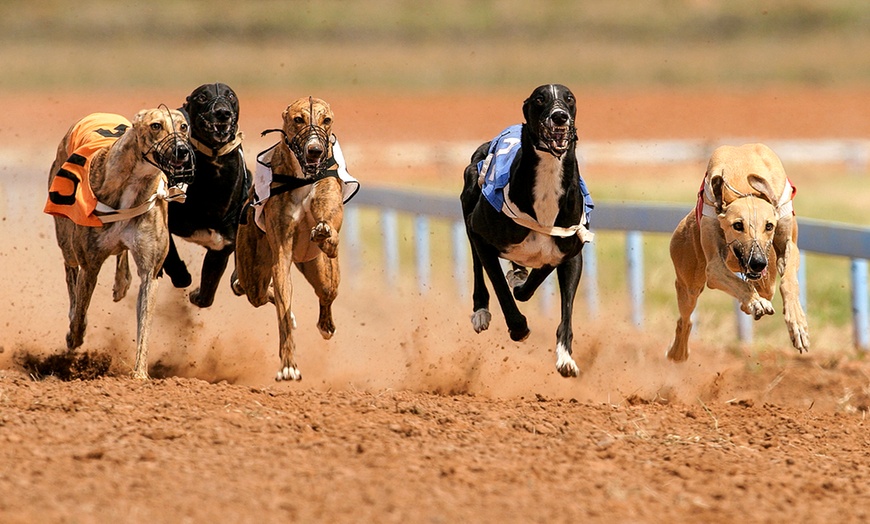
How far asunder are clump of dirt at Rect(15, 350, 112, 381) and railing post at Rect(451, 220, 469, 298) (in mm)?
3385

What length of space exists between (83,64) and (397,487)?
115 feet

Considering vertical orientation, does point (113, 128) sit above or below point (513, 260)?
above

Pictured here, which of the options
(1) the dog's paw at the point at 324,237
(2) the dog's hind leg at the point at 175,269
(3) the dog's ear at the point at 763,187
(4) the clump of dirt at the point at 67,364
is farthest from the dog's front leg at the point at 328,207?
(3) the dog's ear at the point at 763,187

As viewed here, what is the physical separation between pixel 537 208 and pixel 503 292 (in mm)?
533

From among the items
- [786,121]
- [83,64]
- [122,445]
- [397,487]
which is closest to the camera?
[397,487]

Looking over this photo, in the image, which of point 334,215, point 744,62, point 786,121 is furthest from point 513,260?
point 744,62

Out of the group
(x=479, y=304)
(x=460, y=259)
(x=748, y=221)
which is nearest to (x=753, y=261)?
(x=748, y=221)

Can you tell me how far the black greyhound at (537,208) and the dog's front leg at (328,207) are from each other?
0.76 m

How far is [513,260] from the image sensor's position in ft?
22.3

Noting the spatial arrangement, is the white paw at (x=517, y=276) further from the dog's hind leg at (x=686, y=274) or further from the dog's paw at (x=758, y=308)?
the dog's paw at (x=758, y=308)

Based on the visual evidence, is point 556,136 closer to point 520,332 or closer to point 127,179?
point 520,332

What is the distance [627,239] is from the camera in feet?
29.9

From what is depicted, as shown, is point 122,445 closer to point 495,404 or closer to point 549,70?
point 495,404

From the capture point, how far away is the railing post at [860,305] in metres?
7.82
